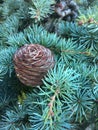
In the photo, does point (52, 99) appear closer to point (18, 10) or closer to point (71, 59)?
point (71, 59)

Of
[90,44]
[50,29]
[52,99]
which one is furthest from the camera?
[50,29]

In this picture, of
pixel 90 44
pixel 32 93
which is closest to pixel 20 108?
pixel 32 93

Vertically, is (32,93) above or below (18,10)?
below
